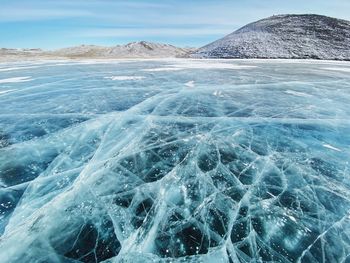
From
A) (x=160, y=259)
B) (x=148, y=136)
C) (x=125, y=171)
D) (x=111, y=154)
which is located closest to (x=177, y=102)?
(x=148, y=136)

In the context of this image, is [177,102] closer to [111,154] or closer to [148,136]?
[148,136]

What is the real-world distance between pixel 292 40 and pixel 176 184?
26522mm

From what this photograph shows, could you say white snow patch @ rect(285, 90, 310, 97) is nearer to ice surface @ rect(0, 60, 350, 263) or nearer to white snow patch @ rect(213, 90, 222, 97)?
ice surface @ rect(0, 60, 350, 263)

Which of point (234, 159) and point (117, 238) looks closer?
point (117, 238)

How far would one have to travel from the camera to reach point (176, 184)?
2.69m

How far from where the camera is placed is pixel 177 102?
17.7 feet

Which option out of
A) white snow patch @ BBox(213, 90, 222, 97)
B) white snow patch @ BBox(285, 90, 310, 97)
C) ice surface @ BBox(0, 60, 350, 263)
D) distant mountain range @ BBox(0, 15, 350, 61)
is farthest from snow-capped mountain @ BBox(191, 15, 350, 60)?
ice surface @ BBox(0, 60, 350, 263)

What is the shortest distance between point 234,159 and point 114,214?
1.36 meters

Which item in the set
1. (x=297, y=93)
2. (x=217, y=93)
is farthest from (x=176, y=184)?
(x=297, y=93)

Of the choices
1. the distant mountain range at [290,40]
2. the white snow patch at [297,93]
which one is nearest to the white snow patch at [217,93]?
the white snow patch at [297,93]

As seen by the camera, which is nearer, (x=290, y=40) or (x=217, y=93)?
(x=217, y=93)

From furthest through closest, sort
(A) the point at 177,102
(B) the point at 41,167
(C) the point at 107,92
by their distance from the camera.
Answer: (C) the point at 107,92, (A) the point at 177,102, (B) the point at 41,167

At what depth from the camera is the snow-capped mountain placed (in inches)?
944

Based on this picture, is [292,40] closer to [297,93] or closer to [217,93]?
[297,93]
